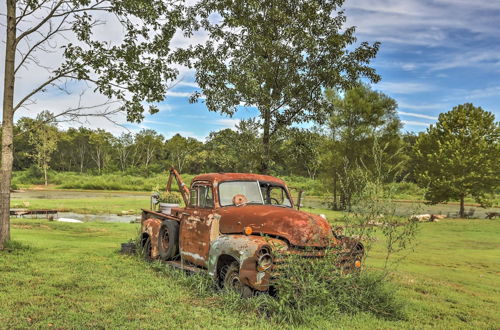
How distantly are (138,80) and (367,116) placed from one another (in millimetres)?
31719

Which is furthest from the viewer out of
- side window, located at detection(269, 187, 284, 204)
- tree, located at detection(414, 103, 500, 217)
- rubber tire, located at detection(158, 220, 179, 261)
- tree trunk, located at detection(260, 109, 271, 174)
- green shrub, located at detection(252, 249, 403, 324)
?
tree, located at detection(414, 103, 500, 217)

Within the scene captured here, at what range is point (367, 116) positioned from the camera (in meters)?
40.6

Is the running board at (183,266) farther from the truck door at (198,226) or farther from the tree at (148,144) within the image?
the tree at (148,144)

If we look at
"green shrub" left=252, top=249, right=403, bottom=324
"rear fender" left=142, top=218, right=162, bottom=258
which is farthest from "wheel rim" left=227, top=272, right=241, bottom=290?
"rear fender" left=142, top=218, right=162, bottom=258

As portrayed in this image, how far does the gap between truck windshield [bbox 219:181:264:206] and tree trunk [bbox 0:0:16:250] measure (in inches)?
279

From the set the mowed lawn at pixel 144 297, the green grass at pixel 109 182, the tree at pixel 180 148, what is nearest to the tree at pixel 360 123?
the green grass at pixel 109 182

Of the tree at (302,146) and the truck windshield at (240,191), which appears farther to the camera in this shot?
the tree at (302,146)

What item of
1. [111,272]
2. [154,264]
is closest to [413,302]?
[154,264]

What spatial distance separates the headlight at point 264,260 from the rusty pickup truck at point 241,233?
0.05ft

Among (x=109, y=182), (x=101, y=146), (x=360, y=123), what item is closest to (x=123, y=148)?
(x=101, y=146)

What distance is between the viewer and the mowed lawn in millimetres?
6023

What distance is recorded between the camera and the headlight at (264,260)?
634 cm

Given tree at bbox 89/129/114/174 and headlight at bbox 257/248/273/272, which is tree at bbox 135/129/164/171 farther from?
headlight at bbox 257/248/273/272

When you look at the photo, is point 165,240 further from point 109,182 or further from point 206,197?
point 109,182
